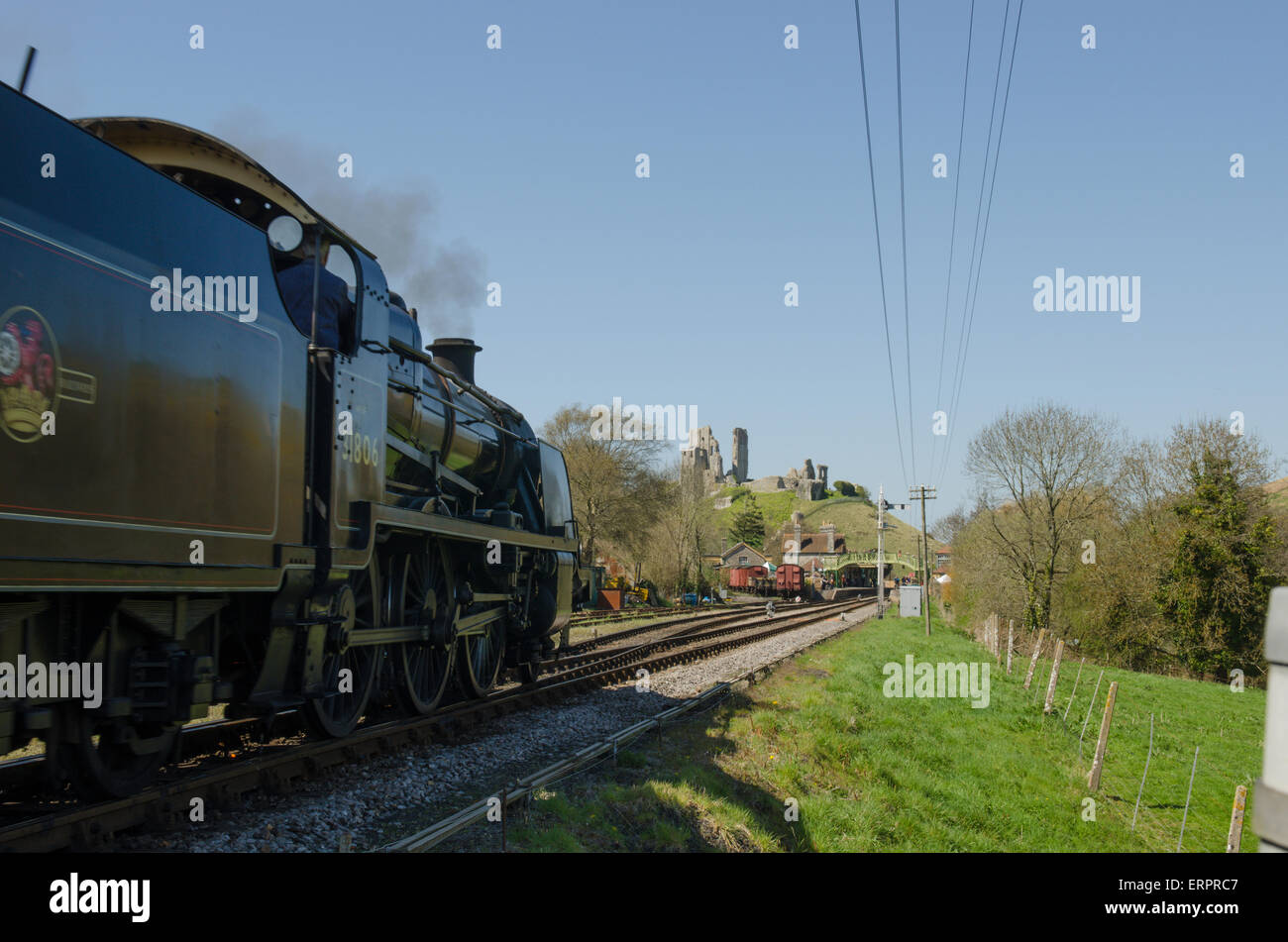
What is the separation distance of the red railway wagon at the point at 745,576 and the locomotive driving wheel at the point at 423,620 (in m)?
60.7

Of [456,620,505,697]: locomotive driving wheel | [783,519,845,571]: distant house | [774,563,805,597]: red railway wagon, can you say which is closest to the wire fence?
[456,620,505,697]: locomotive driving wheel

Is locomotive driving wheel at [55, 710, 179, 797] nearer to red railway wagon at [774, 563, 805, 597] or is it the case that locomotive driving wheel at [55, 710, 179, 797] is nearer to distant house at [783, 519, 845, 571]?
red railway wagon at [774, 563, 805, 597]

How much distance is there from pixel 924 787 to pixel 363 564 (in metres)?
7.30

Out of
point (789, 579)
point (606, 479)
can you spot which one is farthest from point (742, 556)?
point (606, 479)

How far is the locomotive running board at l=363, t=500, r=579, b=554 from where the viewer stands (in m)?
7.94

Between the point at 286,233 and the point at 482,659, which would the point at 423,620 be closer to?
the point at 482,659

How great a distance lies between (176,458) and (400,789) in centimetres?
353

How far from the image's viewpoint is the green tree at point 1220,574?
34281 mm

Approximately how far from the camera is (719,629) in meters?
28.1

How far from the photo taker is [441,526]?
31.3 feet

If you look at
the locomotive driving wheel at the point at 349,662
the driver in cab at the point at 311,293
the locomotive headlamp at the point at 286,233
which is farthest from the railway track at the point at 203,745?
the locomotive headlamp at the point at 286,233

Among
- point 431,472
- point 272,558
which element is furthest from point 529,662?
point 272,558

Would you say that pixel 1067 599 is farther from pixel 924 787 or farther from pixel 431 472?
pixel 431 472
